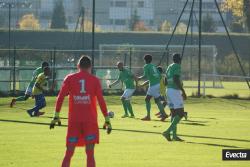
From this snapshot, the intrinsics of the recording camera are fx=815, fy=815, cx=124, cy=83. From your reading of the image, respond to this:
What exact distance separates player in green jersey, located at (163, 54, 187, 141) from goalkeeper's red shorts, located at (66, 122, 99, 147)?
723 cm

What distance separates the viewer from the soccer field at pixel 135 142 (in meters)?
15.9

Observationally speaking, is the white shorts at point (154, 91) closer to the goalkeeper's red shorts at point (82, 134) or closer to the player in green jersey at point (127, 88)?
the player in green jersey at point (127, 88)

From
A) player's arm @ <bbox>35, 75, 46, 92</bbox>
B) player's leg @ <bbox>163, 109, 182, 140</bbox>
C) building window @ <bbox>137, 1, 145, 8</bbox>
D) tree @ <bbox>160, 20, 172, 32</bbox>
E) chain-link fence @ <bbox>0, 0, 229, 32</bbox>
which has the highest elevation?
building window @ <bbox>137, 1, 145, 8</bbox>

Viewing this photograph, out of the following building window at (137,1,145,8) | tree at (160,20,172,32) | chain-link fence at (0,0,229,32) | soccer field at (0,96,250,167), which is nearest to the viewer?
soccer field at (0,96,250,167)

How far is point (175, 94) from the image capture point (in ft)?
68.5

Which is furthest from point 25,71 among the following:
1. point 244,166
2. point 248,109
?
point 244,166

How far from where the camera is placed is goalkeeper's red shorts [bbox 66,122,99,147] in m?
13.1

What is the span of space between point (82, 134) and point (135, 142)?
21.9ft

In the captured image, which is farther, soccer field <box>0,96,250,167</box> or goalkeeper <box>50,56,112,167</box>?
soccer field <box>0,96,250,167</box>

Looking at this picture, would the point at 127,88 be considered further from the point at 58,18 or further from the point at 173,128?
the point at 58,18

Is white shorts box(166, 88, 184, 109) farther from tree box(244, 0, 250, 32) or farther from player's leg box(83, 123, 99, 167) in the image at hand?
tree box(244, 0, 250, 32)

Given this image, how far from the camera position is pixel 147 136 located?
70.2ft

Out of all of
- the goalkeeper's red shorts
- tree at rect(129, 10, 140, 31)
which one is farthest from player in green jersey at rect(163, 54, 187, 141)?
tree at rect(129, 10, 140, 31)

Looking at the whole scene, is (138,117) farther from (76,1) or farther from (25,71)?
(76,1)
